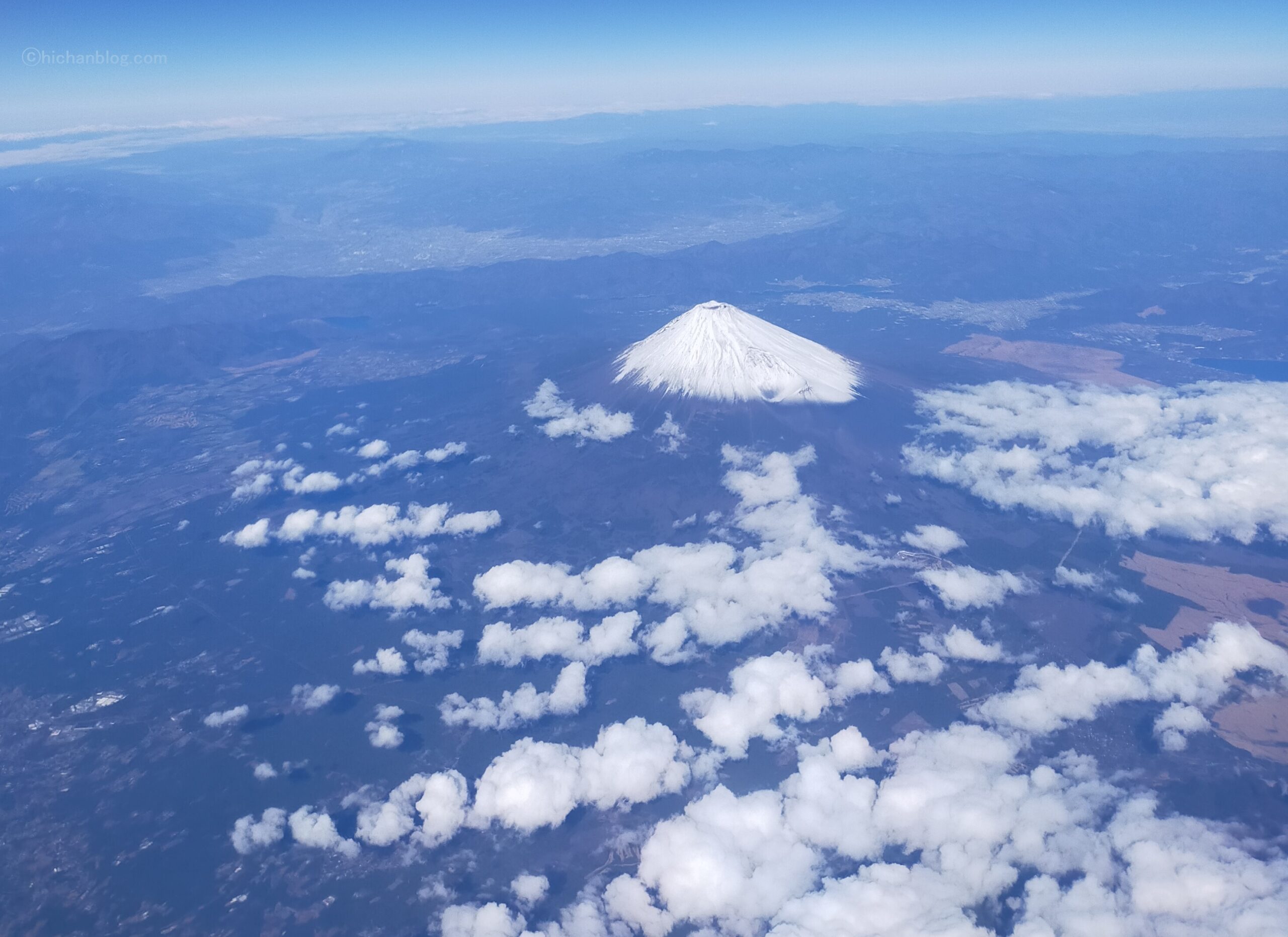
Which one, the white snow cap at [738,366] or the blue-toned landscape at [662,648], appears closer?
the blue-toned landscape at [662,648]

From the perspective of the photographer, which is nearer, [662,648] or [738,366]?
[662,648]

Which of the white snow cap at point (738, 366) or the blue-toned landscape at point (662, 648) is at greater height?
the white snow cap at point (738, 366)

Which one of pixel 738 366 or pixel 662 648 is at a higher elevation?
pixel 738 366

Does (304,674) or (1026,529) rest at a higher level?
(1026,529)

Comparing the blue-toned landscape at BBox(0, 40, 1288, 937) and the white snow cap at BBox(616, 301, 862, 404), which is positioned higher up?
the white snow cap at BBox(616, 301, 862, 404)

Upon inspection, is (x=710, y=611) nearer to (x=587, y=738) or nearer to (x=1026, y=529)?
(x=587, y=738)

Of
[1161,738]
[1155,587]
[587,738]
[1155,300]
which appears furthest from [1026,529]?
[1155,300]

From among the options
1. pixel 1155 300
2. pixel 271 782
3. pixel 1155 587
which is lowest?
pixel 271 782

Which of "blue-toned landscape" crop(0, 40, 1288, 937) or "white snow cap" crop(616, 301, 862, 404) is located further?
"white snow cap" crop(616, 301, 862, 404)
